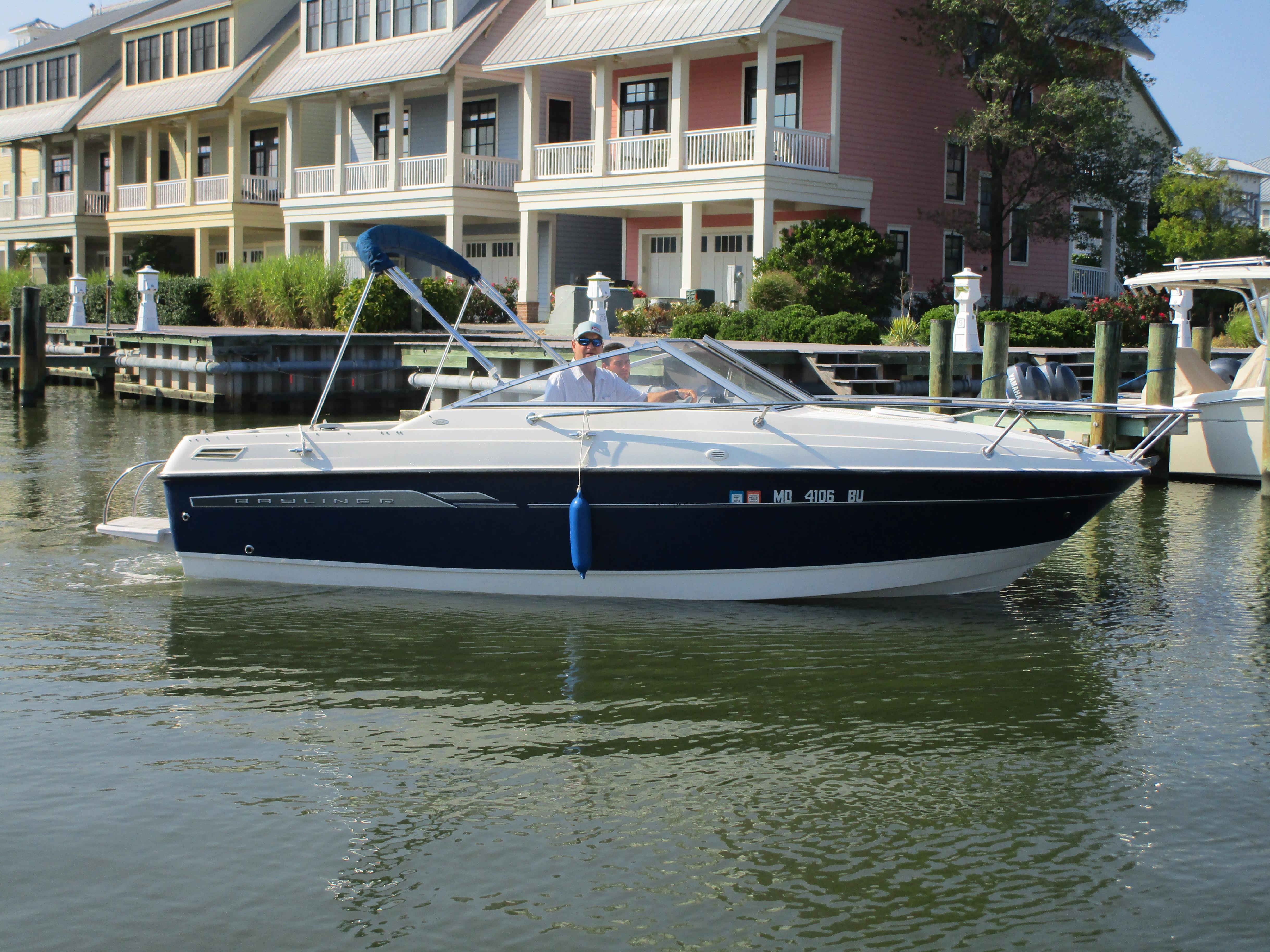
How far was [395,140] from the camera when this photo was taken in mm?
32438

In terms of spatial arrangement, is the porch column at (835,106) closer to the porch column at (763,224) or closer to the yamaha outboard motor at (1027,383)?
the porch column at (763,224)

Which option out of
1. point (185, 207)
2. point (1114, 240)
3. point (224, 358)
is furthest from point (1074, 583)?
point (185, 207)

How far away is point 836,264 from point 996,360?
972 centimetres

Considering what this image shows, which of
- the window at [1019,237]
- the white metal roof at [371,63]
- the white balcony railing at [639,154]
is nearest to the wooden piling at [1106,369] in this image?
the window at [1019,237]

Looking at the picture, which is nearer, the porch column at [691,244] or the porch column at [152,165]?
the porch column at [691,244]

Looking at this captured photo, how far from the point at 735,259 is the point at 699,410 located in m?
21.5

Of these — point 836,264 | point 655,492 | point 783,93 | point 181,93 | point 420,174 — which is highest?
point 181,93

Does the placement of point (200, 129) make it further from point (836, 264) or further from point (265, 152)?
point (836, 264)

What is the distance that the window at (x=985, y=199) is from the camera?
2966 centimetres

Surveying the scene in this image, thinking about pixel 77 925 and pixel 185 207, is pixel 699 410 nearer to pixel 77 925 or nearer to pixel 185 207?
pixel 77 925

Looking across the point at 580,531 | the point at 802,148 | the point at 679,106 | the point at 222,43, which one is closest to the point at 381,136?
the point at 222,43

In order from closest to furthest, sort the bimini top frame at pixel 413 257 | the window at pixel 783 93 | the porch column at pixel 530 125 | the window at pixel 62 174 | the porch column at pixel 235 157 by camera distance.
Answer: the bimini top frame at pixel 413 257, the window at pixel 783 93, the porch column at pixel 530 125, the porch column at pixel 235 157, the window at pixel 62 174

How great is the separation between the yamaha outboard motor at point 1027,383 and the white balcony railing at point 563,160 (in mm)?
16621

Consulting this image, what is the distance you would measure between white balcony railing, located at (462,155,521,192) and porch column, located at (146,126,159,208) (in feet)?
47.7
